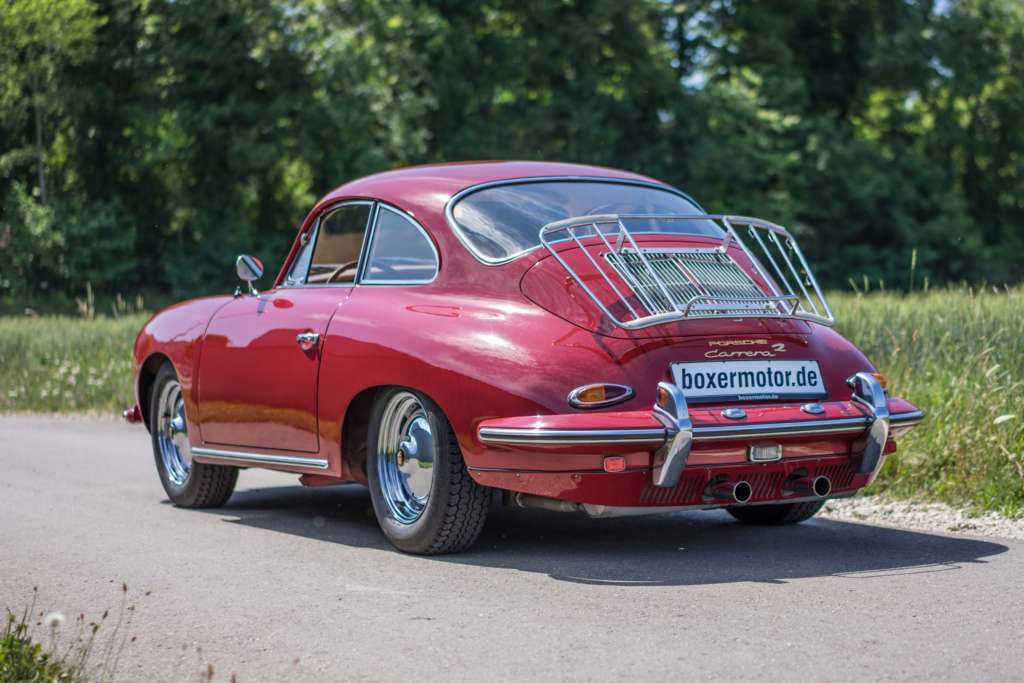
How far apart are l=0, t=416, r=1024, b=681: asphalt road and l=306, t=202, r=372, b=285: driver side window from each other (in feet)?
4.40

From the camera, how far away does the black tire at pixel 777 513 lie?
6848mm

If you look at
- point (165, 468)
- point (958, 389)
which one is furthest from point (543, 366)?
point (958, 389)

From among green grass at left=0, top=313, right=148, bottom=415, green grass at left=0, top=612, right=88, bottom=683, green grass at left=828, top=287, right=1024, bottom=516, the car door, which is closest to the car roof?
the car door

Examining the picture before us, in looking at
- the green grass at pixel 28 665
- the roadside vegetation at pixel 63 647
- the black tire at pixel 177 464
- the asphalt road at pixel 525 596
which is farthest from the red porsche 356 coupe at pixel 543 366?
the green grass at pixel 28 665

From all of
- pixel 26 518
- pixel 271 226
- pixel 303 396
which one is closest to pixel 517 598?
pixel 303 396

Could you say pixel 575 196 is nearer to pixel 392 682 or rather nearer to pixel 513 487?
pixel 513 487

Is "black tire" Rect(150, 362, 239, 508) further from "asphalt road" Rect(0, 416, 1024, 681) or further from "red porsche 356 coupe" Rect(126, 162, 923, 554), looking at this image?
"red porsche 356 coupe" Rect(126, 162, 923, 554)

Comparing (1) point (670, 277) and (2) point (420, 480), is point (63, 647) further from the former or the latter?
(1) point (670, 277)

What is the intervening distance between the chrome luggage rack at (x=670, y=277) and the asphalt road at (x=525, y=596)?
3.57ft

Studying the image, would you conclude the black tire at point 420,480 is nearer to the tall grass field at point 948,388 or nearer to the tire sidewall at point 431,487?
the tire sidewall at point 431,487

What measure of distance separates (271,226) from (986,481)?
121 ft

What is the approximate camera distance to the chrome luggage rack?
5.63 m

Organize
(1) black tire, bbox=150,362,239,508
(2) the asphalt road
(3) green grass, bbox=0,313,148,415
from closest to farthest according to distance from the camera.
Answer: (2) the asphalt road, (1) black tire, bbox=150,362,239,508, (3) green grass, bbox=0,313,148,415

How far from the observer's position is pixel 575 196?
6.66m
